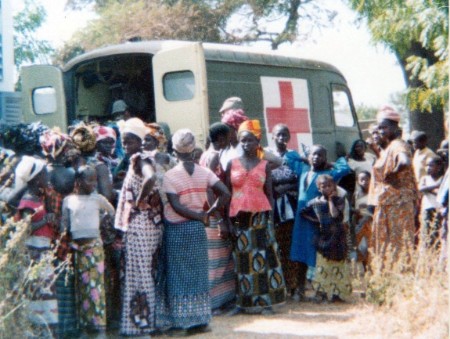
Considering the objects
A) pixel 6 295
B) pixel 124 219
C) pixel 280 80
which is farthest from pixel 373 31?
pixel 6 295

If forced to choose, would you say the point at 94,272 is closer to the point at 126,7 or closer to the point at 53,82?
the point at 53,82

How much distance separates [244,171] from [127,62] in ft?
11.8

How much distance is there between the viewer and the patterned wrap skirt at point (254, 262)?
6332 millimetres

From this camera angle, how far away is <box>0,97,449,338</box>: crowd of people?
5293mm

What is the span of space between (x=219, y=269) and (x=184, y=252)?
973 mm

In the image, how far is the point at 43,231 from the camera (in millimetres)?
5094

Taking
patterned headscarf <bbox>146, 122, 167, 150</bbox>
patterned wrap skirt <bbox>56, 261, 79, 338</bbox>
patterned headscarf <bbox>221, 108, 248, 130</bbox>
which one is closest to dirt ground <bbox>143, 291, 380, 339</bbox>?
patterned wrap skirt <bbox>56, 261, 79, 338</bbox>

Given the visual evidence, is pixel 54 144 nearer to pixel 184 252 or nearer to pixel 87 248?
pixel 87 248

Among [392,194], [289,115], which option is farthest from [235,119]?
[289,115]

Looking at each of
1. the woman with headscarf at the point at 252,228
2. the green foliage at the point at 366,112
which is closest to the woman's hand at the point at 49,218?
the woman with headscarf at the point at 252,228

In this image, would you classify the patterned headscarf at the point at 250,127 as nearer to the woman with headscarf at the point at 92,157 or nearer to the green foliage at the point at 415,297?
the woman with headscarf at the point at 92,157

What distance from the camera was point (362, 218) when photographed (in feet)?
25.5

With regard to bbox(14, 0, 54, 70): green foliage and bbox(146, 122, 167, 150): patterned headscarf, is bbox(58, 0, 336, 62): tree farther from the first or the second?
bbox(146, 122, 167, 150): patterned headscarf

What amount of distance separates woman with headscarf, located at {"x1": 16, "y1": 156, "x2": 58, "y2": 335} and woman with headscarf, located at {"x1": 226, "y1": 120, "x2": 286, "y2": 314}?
5.59 feet
